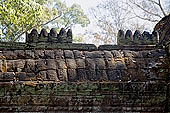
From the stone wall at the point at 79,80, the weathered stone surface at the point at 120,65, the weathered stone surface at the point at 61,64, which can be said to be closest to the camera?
the stone wall at the point at 79,80

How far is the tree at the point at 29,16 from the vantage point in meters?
10.4

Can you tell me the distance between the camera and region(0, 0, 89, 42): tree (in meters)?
10.4

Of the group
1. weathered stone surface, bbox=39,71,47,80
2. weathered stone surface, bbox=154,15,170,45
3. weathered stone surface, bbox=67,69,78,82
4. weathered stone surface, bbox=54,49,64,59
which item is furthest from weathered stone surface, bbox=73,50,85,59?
weathered stone surface, bbox=154,15,170,45

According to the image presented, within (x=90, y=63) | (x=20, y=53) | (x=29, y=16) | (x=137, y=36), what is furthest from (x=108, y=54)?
→ (x=29, y=16)

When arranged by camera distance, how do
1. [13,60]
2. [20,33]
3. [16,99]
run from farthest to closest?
[20,33] → [13,60] → [16,99]

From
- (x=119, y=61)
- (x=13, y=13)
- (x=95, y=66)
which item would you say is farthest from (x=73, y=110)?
(x=13, y=13)

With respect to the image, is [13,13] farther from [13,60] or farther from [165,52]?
[165,52]

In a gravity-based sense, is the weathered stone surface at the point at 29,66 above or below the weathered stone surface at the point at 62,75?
above

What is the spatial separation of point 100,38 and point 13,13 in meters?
12.0

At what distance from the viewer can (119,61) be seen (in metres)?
5.13

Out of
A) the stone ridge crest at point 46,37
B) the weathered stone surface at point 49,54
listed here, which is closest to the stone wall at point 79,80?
the weathered stone surface at point 49,54

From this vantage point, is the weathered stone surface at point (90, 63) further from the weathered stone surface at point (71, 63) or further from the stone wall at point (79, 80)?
the weathered stone surface at point (71, 63)

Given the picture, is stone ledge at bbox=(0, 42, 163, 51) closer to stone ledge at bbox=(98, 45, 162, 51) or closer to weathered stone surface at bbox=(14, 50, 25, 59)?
stone ledge at bbox=(98, 45, 162, 51)

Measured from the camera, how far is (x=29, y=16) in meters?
11.2
